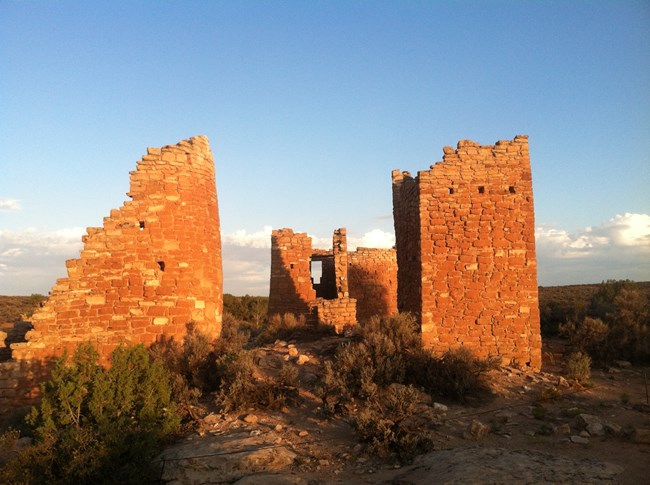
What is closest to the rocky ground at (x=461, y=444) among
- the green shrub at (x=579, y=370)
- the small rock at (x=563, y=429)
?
the small rock at (x=563, y=429)

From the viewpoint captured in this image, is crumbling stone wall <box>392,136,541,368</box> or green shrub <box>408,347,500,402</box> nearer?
green shrub <box>408,347,500,402</box>

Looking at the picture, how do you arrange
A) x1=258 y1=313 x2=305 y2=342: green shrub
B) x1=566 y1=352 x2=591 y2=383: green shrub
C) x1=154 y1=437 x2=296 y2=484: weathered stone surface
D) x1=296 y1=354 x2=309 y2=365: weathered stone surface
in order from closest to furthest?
x1=154 y1=437 x2=296 y2=484: weathered stone surface → x1=566 y1=352 x2=591 y2=383: green shrub → x1=296 y1=354 x2=309 y2=365: weathered stone surface → x1=258 y1=313 x2=305 y2=342: green shrub

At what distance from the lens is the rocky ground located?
554 centimetres

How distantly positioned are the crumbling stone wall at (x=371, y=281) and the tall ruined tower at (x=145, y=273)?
10.3 m

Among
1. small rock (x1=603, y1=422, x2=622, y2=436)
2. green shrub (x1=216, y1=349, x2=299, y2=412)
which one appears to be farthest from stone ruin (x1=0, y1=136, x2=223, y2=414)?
small rock (x1=603, y1=422, x2=622, y2=436)

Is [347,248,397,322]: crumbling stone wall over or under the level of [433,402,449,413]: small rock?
over

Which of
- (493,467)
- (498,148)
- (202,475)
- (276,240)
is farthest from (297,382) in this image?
(276,240)

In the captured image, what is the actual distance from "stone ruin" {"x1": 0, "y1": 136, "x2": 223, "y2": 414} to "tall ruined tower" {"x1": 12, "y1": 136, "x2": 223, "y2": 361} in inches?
0.7

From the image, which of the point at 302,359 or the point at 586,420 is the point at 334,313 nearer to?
the point at 302,359

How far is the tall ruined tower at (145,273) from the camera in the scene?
8.30 m

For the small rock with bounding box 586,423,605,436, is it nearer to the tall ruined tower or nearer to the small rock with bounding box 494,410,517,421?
the small rock with bounding box 494,410,517,421

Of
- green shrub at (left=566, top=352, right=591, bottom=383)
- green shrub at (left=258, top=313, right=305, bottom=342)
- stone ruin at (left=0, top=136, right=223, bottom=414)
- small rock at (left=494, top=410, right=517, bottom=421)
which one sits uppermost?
stone ruin at (left=0, top=136, right=223, bottom=414)

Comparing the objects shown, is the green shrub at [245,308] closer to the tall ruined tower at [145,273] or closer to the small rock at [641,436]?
the tall ruined tower at [145,273]

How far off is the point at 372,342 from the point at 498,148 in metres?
5.16
